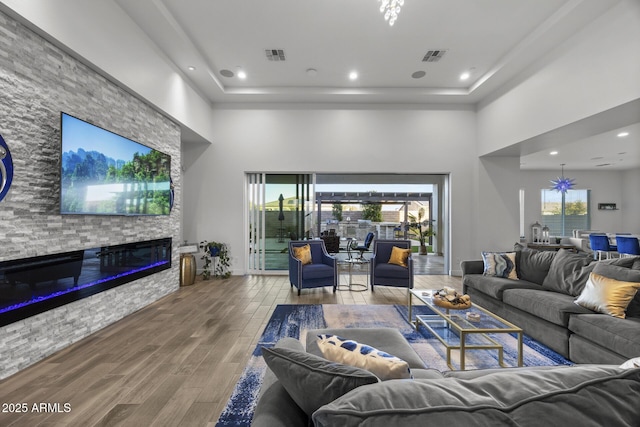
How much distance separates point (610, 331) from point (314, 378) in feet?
9.01

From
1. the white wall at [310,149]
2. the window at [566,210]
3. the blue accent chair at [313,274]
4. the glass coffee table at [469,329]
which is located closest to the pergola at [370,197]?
the window at [566,210]

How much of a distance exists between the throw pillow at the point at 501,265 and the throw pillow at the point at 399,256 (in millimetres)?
1237

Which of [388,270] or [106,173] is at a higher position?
[106,173]

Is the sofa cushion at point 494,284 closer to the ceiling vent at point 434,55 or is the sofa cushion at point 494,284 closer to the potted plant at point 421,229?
the ceiling vent at point 434,55

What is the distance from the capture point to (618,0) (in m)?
3.27

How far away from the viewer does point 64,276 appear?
288cm

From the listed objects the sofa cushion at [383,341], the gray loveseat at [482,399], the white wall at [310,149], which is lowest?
the sofa cushion at [383,341]

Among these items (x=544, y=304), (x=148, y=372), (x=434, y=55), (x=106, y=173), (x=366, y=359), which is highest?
(x=434, y=55)

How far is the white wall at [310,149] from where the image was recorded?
21.1 feet

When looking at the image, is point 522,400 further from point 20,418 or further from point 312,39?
point 312,39

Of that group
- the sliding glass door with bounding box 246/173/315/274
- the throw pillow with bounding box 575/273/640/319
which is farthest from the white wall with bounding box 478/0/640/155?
the sliding glass door with bounding box 246/173/315/274

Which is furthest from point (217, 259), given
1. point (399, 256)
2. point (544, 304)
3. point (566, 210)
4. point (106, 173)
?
point (566, 210)

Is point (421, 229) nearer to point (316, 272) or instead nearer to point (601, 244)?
point (601, 244)

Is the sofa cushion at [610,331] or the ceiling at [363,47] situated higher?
the ceiling at [363,47]
